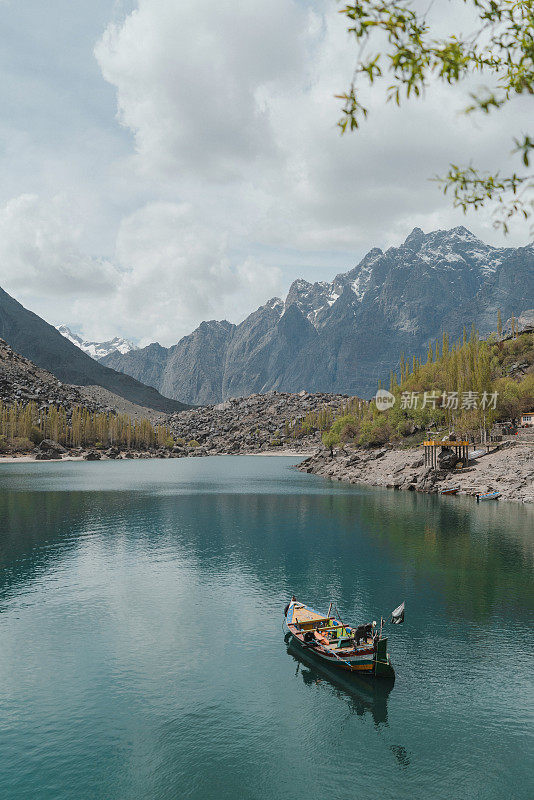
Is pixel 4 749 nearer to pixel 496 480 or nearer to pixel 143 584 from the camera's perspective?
pixel 143 584

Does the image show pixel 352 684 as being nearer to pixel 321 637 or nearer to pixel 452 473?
pixel 321 637

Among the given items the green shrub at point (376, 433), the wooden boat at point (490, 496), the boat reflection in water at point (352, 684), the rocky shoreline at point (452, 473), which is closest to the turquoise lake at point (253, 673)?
the boat reflection in water at point (352, 684)

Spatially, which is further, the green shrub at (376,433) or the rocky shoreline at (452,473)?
the green shrub at (376,433)

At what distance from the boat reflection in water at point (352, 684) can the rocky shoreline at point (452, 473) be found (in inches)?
2619

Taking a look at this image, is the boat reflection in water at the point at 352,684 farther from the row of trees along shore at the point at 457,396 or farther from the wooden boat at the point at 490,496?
the row of trees along shore at the point at 457,396

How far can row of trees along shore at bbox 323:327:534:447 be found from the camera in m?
123

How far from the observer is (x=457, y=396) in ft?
430

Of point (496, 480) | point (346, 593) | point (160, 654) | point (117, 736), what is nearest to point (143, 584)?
point (160, 654)

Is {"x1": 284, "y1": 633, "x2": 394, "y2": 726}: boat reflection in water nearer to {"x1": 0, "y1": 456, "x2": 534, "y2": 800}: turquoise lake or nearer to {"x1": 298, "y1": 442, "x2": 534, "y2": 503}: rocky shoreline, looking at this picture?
{"x1": 0, "y1": 456, "x2": 534, "y2": 800}: turquoise lake

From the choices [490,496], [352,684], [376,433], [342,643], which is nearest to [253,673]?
[342,643]

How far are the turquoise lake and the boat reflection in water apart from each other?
0.40 ft

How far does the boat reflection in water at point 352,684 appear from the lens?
77.5 ft

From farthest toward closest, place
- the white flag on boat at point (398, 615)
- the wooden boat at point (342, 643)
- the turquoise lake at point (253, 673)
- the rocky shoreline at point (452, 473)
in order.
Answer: the rocky shoreline at point (452, 473), the white flag on boat at point (398, 615), the wooden boat at point (342, 643), the turquoise lake at point (253, 673)

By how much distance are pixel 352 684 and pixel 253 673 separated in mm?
5164
